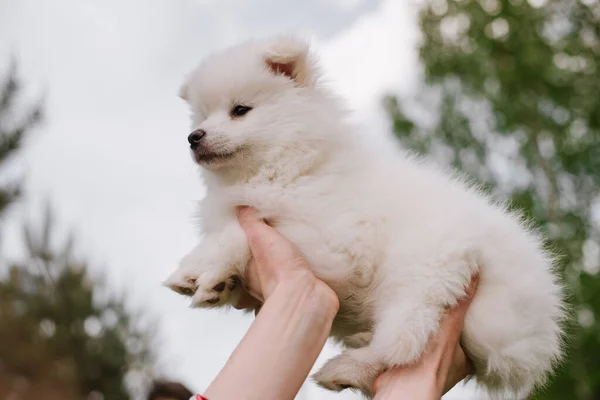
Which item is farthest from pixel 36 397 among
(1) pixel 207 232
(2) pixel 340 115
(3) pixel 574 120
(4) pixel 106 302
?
(3) pixel 574 120

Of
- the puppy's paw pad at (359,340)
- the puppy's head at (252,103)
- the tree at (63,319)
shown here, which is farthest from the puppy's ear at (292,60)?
the tree at (63,319)

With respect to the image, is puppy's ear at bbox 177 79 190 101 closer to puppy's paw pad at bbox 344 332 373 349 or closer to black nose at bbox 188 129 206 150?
black nose at bbox 188 129 206 150

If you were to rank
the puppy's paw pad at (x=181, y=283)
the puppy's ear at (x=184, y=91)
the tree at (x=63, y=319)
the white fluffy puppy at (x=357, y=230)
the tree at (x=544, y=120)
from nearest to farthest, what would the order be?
the white fluffy puppy at (x=357, y=230) < the puppy's paw pad at (x=181, y=283) < the puppy's ear at (x=184, y=91) < the tree at (x=63, y=319) < the tree at (x=544, y=120)

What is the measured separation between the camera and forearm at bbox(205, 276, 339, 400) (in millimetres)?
2025

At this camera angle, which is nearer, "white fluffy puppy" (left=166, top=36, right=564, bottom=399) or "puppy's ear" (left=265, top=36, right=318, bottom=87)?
"white fluffy puppy" (left=166, top=36, right=564, bottom=399)

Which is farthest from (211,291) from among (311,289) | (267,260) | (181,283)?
(311,289)

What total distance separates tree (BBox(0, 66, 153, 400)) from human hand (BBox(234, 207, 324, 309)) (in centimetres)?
863

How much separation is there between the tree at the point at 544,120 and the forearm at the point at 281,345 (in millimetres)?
12190

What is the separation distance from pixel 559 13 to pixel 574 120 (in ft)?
8.33

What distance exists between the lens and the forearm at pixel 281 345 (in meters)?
2.03

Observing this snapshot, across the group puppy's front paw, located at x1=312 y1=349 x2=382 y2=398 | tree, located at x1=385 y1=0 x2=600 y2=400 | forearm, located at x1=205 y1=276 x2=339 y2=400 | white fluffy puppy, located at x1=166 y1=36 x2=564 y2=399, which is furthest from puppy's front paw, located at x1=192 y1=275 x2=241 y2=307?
tree, located at x1=385 y1=0 x2=600 y2=400

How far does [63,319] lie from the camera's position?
13.6 m

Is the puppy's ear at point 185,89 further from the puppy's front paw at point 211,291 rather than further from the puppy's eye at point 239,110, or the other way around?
Answer: the puppy's front paw at point 211,291

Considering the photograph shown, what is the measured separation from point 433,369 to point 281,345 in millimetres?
589
